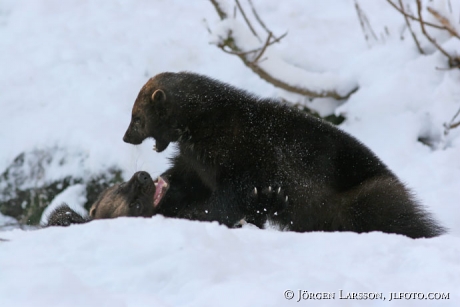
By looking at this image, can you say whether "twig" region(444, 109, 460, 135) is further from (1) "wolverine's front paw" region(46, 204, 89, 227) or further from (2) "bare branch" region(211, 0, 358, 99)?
(1) "wolverine's front paw" region(46, 204, 89, 227)

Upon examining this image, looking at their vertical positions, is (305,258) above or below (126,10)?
above

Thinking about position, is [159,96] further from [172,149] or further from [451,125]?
[451,125]

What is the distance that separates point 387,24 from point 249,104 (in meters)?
3.79

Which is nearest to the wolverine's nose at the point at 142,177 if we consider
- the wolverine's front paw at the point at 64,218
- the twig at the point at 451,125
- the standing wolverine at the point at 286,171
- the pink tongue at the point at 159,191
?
the pink tongue at the point at 159,191

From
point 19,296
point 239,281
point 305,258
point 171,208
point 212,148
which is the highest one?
point 19,296

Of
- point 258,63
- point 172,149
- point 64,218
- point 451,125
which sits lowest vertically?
point 451,125

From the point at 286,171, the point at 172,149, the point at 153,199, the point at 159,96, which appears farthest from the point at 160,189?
the point at 172,149

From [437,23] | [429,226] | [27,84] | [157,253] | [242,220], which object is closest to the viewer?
[157,253]

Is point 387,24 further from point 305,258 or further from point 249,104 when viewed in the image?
point 305,258

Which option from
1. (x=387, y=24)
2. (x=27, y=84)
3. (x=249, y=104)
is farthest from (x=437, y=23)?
(x=27, y=84)

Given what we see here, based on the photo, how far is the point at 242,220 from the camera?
192 inches

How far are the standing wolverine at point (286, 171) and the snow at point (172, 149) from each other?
71 centimetres

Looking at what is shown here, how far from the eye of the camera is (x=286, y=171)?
15.3ft

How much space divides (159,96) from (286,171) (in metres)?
1.11
